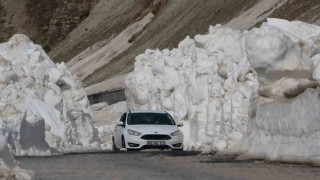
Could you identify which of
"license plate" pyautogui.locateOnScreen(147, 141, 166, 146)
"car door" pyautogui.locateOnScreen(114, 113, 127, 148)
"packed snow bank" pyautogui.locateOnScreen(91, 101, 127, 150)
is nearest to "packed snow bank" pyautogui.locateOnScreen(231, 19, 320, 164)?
"license plate" pyautogui.locateOnScreen(147, 141, 166, 146)

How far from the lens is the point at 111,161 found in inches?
722

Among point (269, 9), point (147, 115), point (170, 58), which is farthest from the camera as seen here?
point (269, 9)

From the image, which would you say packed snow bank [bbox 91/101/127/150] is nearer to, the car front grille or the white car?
the white car

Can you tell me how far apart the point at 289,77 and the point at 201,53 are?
47.0 feet

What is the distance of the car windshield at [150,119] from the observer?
84.3ft

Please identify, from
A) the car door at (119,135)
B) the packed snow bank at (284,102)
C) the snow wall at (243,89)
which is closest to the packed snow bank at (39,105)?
the car door at (119,135)

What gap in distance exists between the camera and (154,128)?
81.4ft

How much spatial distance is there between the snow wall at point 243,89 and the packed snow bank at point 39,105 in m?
3.43

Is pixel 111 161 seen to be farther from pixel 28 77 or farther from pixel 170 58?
pixel 170 58

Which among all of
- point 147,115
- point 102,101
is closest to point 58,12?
point 102,101

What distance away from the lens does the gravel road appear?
13953 mm

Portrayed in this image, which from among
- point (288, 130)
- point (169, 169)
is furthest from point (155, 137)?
point (169, 169)

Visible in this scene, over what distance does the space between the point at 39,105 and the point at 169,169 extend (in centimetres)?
1304

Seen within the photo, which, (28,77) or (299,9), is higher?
(299,9)
